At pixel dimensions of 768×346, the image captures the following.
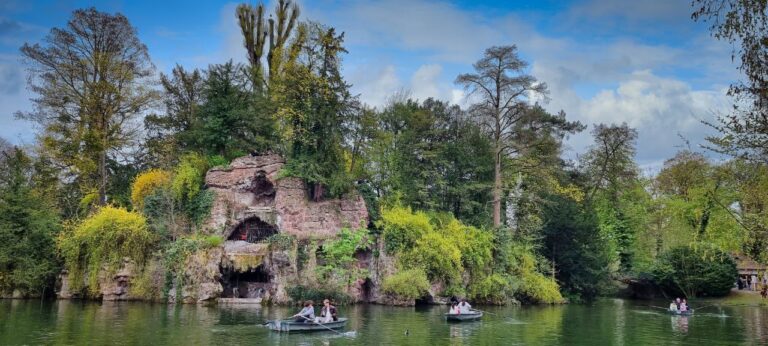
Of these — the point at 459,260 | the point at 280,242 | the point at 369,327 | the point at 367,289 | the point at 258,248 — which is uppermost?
the point at 280,242

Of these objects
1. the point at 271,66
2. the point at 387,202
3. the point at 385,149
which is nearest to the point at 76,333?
the point at 387,202

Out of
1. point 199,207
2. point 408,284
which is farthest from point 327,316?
point 199,207

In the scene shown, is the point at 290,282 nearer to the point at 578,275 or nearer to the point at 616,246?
the point at 578,275

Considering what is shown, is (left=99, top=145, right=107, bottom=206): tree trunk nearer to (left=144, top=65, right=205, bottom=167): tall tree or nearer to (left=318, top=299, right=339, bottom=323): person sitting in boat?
(left=144, top=65, right=205, bottom=167): tall tree

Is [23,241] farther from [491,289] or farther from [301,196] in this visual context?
[491,289]

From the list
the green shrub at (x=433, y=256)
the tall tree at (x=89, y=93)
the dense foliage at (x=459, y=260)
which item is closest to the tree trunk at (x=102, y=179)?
the tall tree at (x=89, y=93)

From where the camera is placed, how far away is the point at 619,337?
24891mm

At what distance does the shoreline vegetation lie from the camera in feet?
120

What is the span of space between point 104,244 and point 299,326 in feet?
59.2

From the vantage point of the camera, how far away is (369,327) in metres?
26.0

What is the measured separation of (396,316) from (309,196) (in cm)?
1371

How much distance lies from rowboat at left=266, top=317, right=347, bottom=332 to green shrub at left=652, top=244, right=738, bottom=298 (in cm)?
3330

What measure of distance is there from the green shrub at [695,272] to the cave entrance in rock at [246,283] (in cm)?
3224

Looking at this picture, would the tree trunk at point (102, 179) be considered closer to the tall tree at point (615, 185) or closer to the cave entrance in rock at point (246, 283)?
the cave entrance in rock at point (246, 283)
